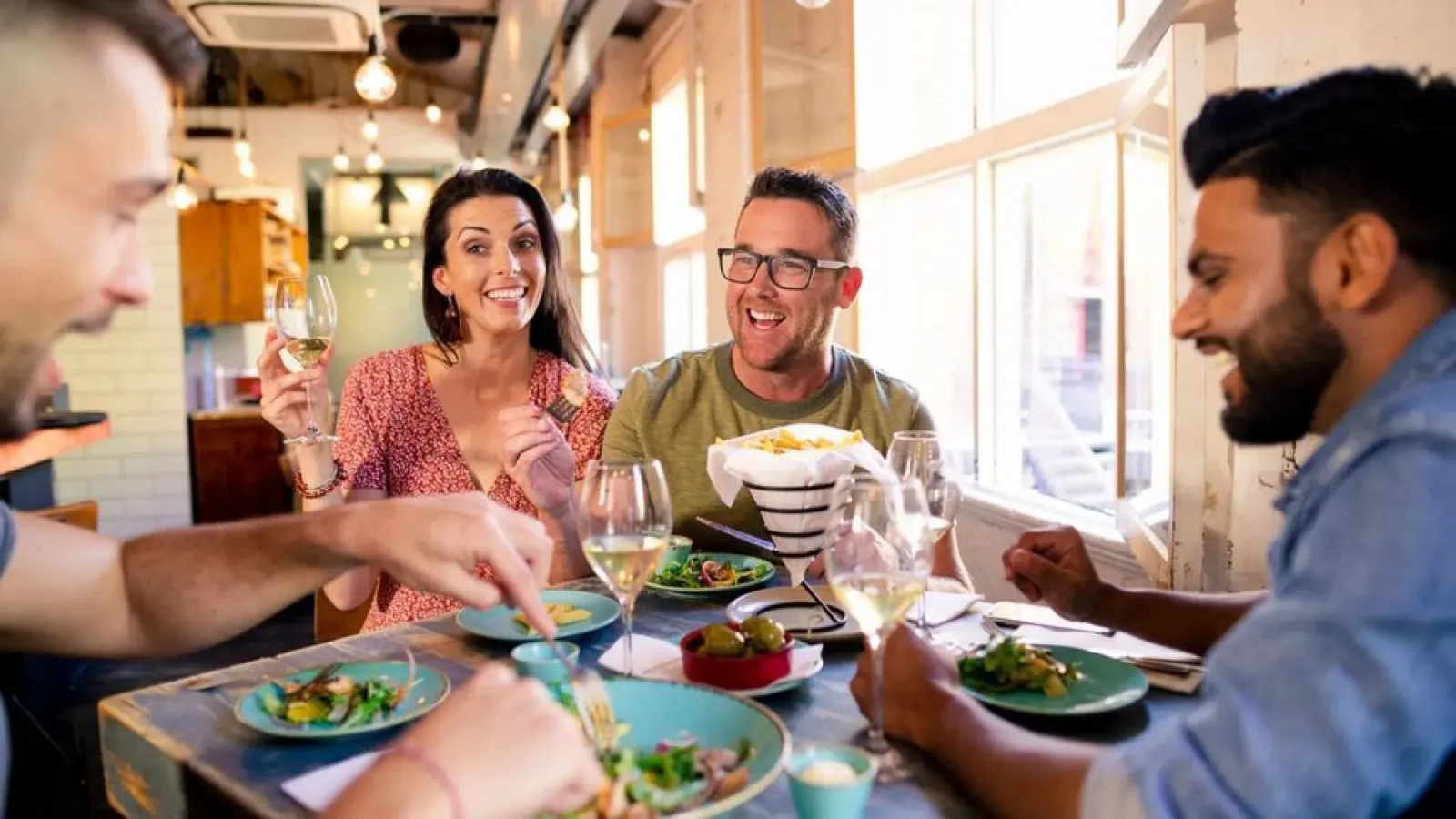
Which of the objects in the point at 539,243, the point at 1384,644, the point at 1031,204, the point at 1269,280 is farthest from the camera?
the point at 1031,204

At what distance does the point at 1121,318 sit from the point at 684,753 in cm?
162

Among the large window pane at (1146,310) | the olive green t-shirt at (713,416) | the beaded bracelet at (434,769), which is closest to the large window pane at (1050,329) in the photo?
the large window pane at (1146,310)

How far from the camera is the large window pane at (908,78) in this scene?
3.69 metres

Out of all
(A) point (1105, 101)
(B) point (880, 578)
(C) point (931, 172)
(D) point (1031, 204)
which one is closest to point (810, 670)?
(B) point (880, 578)

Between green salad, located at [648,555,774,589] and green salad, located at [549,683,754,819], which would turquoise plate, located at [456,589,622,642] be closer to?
green salad, located at [648,555,774,589]

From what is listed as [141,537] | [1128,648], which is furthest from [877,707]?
[141,537]

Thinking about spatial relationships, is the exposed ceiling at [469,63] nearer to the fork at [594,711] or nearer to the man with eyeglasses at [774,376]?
the man with eyeglasses at [774,376]

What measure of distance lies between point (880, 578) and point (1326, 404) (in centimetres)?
47

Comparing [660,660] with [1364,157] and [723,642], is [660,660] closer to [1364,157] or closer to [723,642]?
[723,642]

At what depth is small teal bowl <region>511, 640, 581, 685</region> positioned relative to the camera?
1.25 meters

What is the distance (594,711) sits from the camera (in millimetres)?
1033

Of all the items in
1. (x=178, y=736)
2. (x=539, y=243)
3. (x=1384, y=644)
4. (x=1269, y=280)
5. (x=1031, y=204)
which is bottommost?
(x=178, y=736)

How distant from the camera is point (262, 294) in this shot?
328 inches

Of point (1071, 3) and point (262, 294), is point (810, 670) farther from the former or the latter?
point (262, 294)
